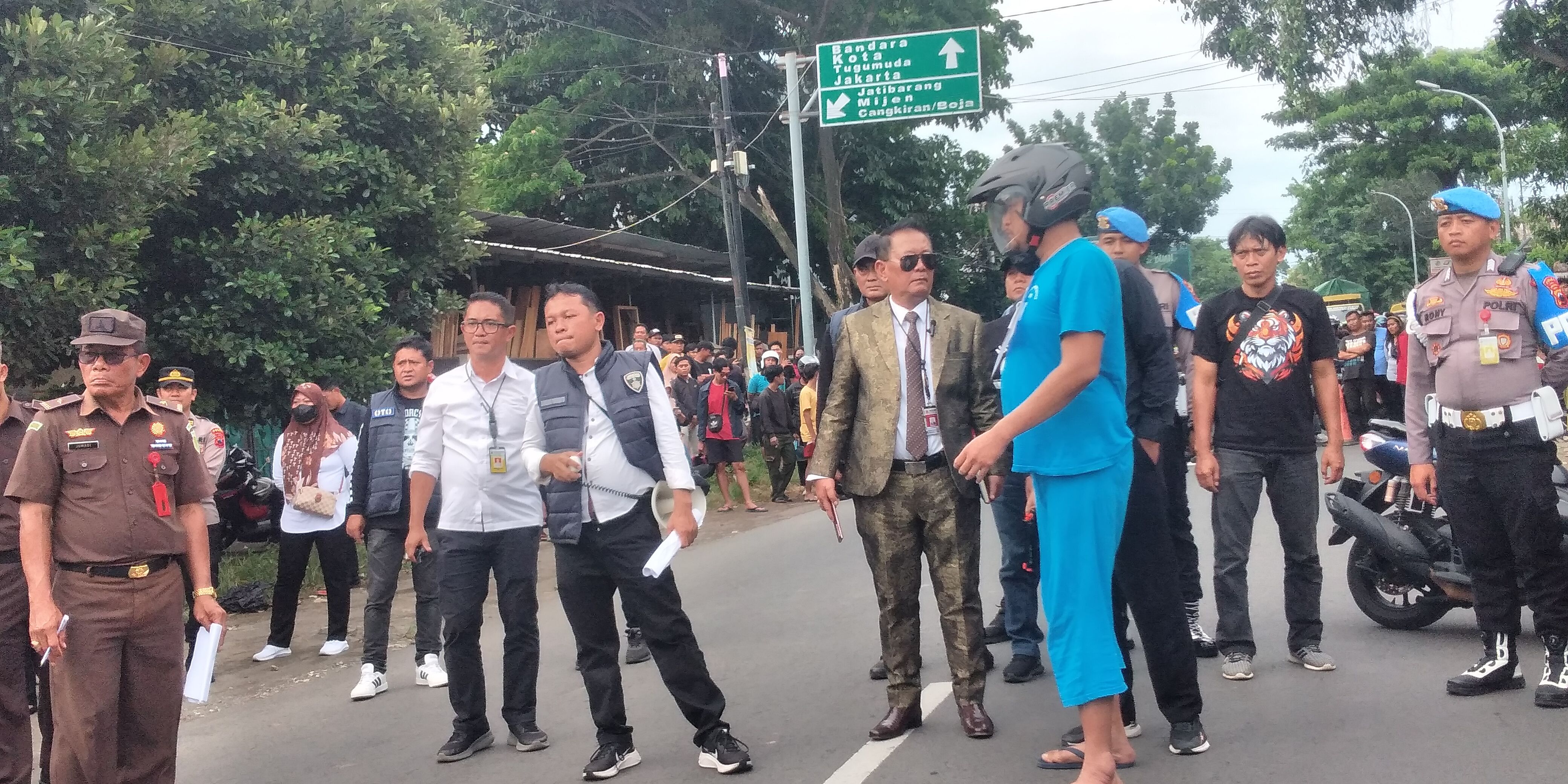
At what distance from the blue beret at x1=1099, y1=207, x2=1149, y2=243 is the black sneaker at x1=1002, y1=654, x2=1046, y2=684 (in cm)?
194

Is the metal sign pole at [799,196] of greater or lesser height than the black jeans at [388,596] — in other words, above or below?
above

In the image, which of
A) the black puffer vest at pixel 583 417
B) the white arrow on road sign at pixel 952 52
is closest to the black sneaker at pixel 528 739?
the black puffer vest at pixel 583 417

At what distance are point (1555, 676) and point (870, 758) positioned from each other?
102 inches

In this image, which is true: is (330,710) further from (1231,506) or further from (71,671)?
(1231,506)

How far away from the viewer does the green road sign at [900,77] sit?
1892 centimetres

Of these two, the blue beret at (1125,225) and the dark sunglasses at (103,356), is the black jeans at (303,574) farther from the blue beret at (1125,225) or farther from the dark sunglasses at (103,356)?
the blue beret at (1125,225)

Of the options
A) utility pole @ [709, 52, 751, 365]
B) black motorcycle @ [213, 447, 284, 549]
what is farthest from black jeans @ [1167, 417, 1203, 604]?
utility pole @ [709, 52, 751, 365]

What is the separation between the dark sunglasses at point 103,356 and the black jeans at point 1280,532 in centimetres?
441

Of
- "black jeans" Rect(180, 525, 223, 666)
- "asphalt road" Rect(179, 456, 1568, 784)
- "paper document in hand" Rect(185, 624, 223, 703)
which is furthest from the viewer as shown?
"black jeans" Rect(180, 525, 223, 666)

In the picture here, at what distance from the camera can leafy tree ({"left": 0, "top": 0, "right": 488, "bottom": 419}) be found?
1089 centimetres

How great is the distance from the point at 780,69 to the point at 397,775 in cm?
2475

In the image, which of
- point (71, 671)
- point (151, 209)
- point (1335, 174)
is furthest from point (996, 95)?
point (1335, 174)

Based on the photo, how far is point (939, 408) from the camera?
17.0ft

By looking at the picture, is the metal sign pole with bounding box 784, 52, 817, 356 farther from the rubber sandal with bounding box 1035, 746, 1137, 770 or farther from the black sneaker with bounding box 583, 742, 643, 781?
the rubber sandal with bounding box 1035, 746, 1137, 770
